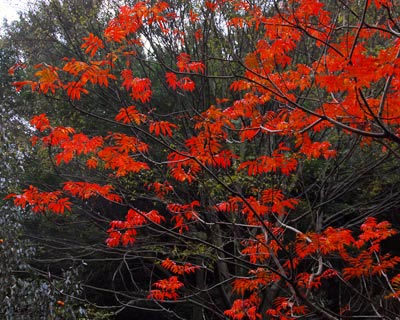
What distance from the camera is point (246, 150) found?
26.2ft

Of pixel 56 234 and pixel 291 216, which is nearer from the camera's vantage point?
pixel 291 216

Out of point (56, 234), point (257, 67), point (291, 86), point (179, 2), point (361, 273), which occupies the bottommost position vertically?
point (361, 273)

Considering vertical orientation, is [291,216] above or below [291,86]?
below

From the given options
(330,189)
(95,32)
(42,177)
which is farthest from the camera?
(42,177)

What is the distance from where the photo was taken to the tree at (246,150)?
12.4 ft

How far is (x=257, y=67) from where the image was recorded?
4477 mm

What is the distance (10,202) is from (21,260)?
746 mm

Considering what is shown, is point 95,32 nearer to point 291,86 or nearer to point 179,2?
point 179,2

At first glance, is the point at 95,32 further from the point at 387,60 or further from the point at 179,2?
the point at 387,60

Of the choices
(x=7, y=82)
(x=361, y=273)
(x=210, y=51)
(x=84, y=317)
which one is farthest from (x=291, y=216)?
(x=7, y=82)

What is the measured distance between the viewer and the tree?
12.4ft

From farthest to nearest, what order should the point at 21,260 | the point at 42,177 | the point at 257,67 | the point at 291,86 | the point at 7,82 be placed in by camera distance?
1. the point at 7,82
2. the point at 42,177
3. the point at 21,260
4. the point at 291,86
5. the point at 257,67

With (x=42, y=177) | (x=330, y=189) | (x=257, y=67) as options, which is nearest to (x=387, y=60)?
(x=257, y=67)

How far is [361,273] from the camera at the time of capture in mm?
5113
